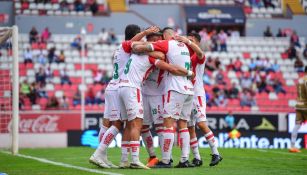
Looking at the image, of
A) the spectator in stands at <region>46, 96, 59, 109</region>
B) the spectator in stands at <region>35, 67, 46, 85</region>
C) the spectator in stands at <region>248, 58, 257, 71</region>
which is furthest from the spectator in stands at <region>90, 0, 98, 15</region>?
the spectator in stands at <region>46, 96, 59, 109</region>

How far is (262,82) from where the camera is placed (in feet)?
139

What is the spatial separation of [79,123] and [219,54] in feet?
39.4

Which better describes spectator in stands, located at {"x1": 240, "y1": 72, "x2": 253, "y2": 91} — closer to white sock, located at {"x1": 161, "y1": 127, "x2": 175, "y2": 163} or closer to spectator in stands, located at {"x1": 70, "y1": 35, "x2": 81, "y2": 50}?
spectator in stands, located at {"x1": 70, "y1": 35, "x2": 81, "y2": 50}

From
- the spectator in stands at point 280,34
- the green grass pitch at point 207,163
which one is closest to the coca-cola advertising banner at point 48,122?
the green grass pitch at point 207,163

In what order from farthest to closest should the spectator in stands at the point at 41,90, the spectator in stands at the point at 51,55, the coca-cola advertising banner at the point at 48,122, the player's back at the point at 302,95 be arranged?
1. the spectator in stands at the point at 51,55
2. the spectator in stands at the point at 41,90
3. the coca-cola advertising banner at the point at 48,122
4. the player's back at the point at 302,95

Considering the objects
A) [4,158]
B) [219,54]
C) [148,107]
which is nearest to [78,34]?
[219,54]

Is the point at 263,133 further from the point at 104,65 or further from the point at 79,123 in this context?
the point at 104,65

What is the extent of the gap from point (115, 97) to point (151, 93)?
696 millimetres

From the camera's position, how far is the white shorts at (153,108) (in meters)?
16.7

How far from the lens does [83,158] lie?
65.3 feet

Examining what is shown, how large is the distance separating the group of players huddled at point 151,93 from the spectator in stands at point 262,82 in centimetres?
2506

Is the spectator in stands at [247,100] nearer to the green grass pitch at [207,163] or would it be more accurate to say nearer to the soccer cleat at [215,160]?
the green grass pitch at [207,163]

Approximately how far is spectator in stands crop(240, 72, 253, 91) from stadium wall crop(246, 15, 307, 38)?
643 centimetres

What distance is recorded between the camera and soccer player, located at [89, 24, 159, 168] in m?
16.3
